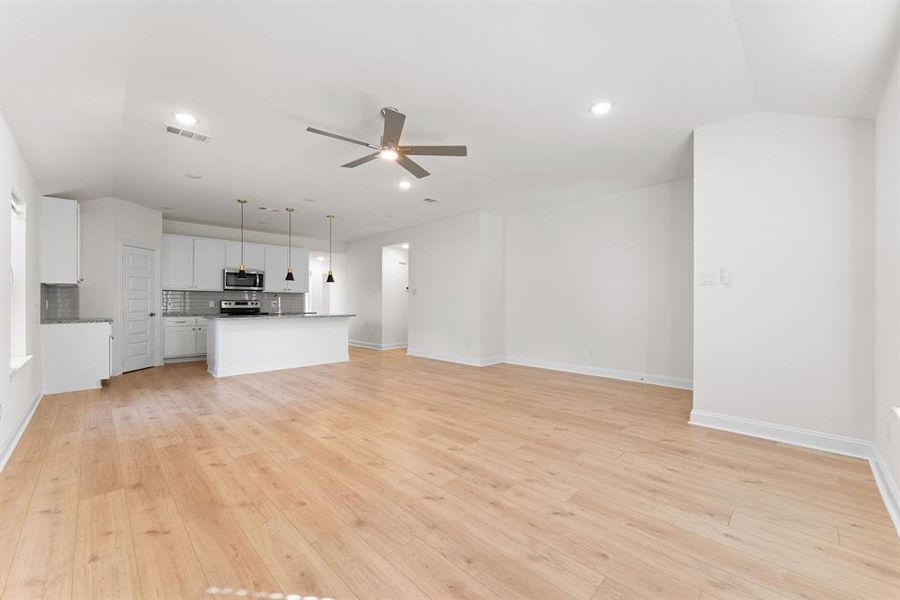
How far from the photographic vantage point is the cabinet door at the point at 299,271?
28.6 feet

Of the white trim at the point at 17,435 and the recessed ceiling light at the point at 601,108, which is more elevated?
the recessed ceiling light at the point at 601,108

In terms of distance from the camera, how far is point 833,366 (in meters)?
2.90

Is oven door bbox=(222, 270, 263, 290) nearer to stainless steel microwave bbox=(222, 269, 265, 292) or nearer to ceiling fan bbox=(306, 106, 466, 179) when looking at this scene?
stainless steel microwave bbox=(222, 269, 265, 292)

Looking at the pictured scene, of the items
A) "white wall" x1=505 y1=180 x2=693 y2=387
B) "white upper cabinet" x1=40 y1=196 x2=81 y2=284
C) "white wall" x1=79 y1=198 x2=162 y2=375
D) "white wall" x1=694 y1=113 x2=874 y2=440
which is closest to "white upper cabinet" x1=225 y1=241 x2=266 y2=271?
"white wall" x1=79 y1=198 x2=162 y2=375

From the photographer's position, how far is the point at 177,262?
705cm

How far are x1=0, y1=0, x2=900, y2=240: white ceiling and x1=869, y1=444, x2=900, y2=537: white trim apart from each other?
2480mm

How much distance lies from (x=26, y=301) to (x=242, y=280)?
13.5 feet

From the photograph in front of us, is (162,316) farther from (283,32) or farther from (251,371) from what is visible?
(283,32)

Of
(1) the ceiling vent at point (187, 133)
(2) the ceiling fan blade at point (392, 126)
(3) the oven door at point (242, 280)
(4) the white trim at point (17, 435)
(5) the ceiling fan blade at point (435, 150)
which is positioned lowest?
(4) the white trim at point (17, 435)

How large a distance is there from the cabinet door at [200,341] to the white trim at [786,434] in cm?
807

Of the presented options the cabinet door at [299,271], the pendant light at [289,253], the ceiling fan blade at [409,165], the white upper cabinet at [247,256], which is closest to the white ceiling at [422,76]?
the ceiling fan blade at [409,165]

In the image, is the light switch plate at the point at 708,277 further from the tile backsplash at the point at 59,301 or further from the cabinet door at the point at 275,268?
the cabinet door at the point at 275,268

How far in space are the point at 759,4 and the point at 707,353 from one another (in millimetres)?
2604

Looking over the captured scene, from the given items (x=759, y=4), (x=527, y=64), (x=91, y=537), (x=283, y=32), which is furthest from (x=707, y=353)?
(x=91, y=537)
